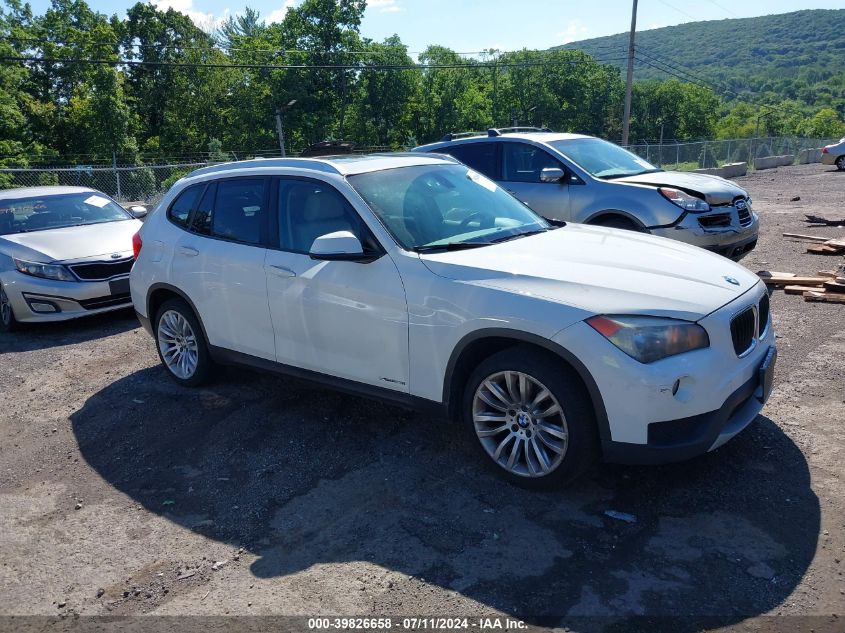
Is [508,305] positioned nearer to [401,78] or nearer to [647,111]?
[401,78]

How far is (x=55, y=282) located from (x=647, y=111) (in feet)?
335

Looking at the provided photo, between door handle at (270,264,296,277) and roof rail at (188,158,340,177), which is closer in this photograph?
door handle at (270,264,296,277)

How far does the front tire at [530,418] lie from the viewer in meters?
3.69

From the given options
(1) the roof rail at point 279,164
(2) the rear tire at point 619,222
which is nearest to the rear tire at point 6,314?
(1) the roof rail at point 279,164

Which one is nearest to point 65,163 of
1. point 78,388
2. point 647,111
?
point 78,388

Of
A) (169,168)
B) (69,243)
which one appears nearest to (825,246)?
(69,243)

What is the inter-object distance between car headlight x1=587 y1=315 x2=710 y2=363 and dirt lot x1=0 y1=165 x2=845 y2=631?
87cm

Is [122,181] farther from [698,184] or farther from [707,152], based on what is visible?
[707,152]

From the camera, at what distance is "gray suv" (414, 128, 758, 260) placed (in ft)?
26.6

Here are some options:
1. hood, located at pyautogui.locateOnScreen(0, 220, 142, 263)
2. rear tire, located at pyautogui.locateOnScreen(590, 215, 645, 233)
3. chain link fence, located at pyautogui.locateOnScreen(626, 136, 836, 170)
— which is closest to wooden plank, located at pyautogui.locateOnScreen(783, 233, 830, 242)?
rear tire, located at pyautogui.locateOnScreen(590, 215, 645, 233)

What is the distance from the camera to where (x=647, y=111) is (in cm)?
9956

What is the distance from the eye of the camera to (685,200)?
26.7 feet

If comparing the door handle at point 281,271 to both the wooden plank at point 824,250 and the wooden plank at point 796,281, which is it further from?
the wooden plank at point 824,250

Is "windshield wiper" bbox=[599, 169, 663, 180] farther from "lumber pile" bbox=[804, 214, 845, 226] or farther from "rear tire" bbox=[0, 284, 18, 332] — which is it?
"rear tire" bbox=[0, 284, 18, 332]
